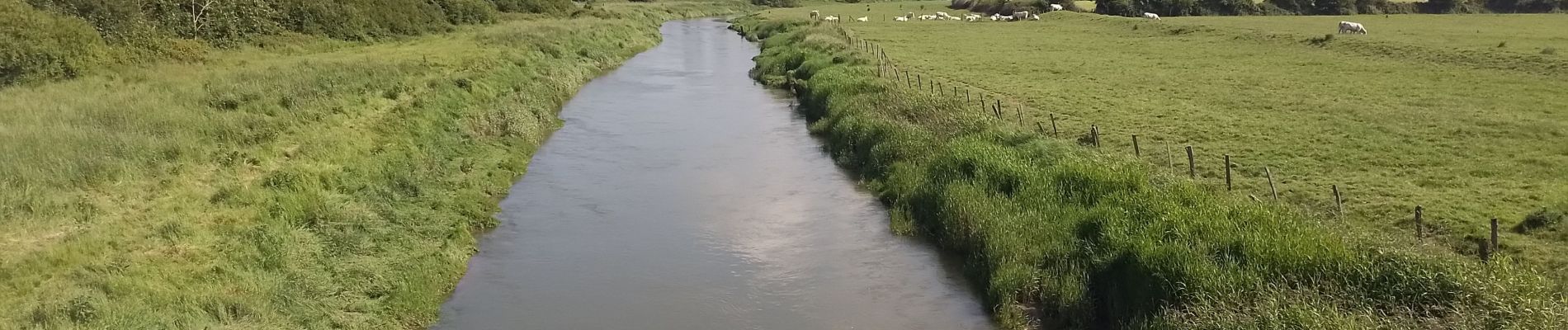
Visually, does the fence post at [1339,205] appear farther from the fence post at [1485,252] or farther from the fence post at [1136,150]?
the fence post at [1136,150]

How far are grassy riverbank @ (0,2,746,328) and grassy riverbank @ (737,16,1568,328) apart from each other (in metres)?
7.79

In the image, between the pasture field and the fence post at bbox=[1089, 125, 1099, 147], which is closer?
the pasture field

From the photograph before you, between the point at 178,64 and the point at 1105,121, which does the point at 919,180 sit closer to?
the point at 1105,121

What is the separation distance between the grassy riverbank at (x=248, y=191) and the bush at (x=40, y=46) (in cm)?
81

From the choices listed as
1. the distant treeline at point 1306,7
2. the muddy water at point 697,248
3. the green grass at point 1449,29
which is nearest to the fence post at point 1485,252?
the muddy water at point 697,248

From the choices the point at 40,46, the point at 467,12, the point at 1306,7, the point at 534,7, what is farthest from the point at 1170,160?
the point at 1306,7

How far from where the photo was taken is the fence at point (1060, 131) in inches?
473

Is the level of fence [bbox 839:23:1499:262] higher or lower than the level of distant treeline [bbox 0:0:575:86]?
lower

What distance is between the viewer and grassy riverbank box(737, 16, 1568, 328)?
9.99m

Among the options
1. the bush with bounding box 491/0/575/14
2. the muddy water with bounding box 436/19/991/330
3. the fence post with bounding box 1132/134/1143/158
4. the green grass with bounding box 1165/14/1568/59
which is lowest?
the muddy water with bounding box 436/19/991/330

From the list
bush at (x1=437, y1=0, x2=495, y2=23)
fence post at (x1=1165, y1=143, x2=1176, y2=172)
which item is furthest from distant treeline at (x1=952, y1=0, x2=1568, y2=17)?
fence post at (x1=1165, y1=143, x2=1176, y2=172)

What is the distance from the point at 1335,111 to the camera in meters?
22.8

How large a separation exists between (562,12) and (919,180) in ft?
166

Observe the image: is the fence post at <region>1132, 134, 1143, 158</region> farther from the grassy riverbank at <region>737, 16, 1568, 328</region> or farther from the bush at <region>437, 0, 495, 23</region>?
the bush at <region>437, 0, 495, 23</region>
